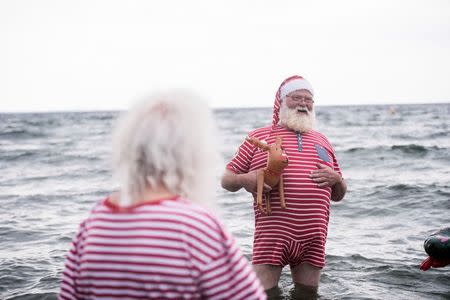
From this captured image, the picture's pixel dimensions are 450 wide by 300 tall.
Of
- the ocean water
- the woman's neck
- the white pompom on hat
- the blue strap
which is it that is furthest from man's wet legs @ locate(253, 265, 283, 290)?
the woman's neck

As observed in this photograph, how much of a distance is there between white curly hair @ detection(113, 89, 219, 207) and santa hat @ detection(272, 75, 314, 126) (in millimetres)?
2364

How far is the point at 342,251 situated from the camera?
7.15m

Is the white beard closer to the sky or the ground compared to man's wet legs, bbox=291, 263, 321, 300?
closer to the sky

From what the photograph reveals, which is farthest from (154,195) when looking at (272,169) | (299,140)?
(299,140)

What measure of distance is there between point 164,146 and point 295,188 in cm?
219

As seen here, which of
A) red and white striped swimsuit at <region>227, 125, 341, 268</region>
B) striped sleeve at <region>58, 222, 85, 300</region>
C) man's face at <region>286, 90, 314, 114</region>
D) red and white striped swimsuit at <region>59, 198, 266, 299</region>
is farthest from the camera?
man's face at <region>286, 90, 314, 114</region>

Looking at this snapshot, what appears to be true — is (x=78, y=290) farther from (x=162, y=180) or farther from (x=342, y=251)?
(x=342, y=251)

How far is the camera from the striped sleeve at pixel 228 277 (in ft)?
6.26

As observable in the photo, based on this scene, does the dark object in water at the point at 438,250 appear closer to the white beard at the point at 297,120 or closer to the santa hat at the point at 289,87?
the white beard at the point at 297,120

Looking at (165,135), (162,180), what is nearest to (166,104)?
(165,135)

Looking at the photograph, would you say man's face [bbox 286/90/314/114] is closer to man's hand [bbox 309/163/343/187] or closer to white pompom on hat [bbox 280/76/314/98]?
white pompom on hat [bbox 280/76/314/98]

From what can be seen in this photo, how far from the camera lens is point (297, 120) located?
4.16 meters

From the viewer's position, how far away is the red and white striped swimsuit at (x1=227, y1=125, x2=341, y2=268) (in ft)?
13.1

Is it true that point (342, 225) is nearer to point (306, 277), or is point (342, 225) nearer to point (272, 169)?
point (306, 277)
